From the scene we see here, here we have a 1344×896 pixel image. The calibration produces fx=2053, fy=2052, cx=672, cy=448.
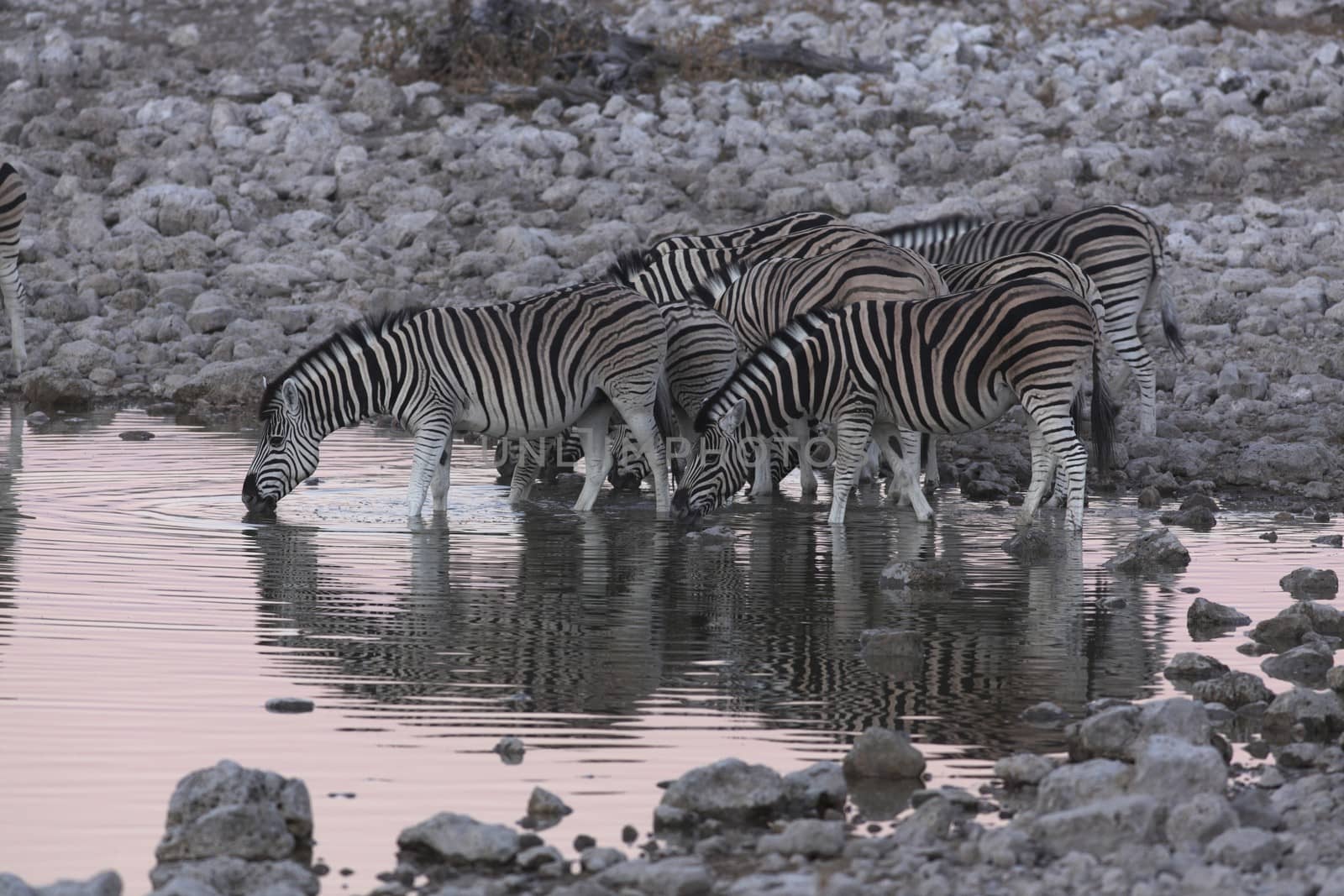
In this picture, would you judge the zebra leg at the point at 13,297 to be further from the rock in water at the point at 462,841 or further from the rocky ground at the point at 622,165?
the rock in water at the point at 462,841

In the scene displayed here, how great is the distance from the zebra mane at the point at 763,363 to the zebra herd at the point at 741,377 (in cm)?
1

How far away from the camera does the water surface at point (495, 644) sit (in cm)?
658

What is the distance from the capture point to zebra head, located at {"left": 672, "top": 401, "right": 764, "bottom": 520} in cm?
1282

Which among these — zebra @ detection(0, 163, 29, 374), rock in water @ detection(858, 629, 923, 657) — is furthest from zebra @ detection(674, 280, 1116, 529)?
zebra @ detection(0, 163, 29, 374)

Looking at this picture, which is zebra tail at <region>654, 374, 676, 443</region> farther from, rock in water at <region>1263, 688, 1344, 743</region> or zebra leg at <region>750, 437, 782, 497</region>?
rock in water at <region>1263, 688, 1344, 743</region>

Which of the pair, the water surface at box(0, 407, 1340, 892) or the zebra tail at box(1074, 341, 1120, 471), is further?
the zebra tail at box(1074, 341, 1120, 471)

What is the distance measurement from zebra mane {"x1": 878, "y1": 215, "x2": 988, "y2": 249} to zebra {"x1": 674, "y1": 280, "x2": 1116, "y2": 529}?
3.70 metres

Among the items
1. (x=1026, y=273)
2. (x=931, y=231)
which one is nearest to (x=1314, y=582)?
(x=1026, y=273)

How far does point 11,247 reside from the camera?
19.9 m

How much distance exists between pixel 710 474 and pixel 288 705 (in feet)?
18.7

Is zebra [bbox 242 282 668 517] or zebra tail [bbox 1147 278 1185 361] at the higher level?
zebra tail [bbox 1147 278 1185 361]

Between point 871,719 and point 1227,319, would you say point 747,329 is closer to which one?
point 1227,319

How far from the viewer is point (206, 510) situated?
503 inches

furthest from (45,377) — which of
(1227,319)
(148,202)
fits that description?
(1227,319)
